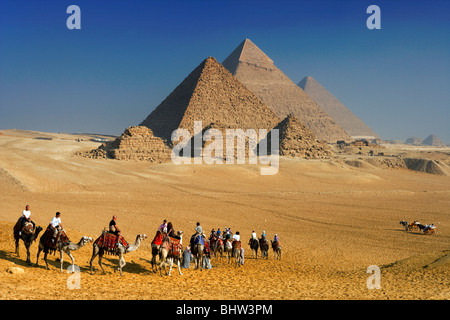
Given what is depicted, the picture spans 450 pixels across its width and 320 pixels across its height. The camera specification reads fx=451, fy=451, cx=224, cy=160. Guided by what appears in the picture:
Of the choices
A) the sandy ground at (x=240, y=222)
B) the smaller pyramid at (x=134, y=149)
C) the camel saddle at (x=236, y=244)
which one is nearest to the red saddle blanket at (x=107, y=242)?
the sandy ground at (x=240, y=222)

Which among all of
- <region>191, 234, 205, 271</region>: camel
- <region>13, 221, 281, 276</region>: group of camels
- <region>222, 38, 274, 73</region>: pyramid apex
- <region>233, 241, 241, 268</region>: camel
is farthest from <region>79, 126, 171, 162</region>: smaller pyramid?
<region>222, 38, 274, 73</region>: pyramid apex

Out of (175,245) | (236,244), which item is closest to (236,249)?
(236,244)

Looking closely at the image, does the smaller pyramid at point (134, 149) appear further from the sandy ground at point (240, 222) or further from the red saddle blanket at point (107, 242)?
the red saddle blanket at point (107, 242)

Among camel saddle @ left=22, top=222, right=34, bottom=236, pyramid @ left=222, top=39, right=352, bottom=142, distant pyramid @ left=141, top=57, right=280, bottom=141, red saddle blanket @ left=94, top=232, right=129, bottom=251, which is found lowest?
red saddle blanket @ left=94, top=232, right=129, bottom=251

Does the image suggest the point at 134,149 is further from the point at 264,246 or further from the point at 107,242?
the point at 107,242

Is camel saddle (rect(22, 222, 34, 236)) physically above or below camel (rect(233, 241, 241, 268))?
above

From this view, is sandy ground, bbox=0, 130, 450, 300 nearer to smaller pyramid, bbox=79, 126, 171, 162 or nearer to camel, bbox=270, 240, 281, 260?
camel, bbox=270, 240, 281, 260
